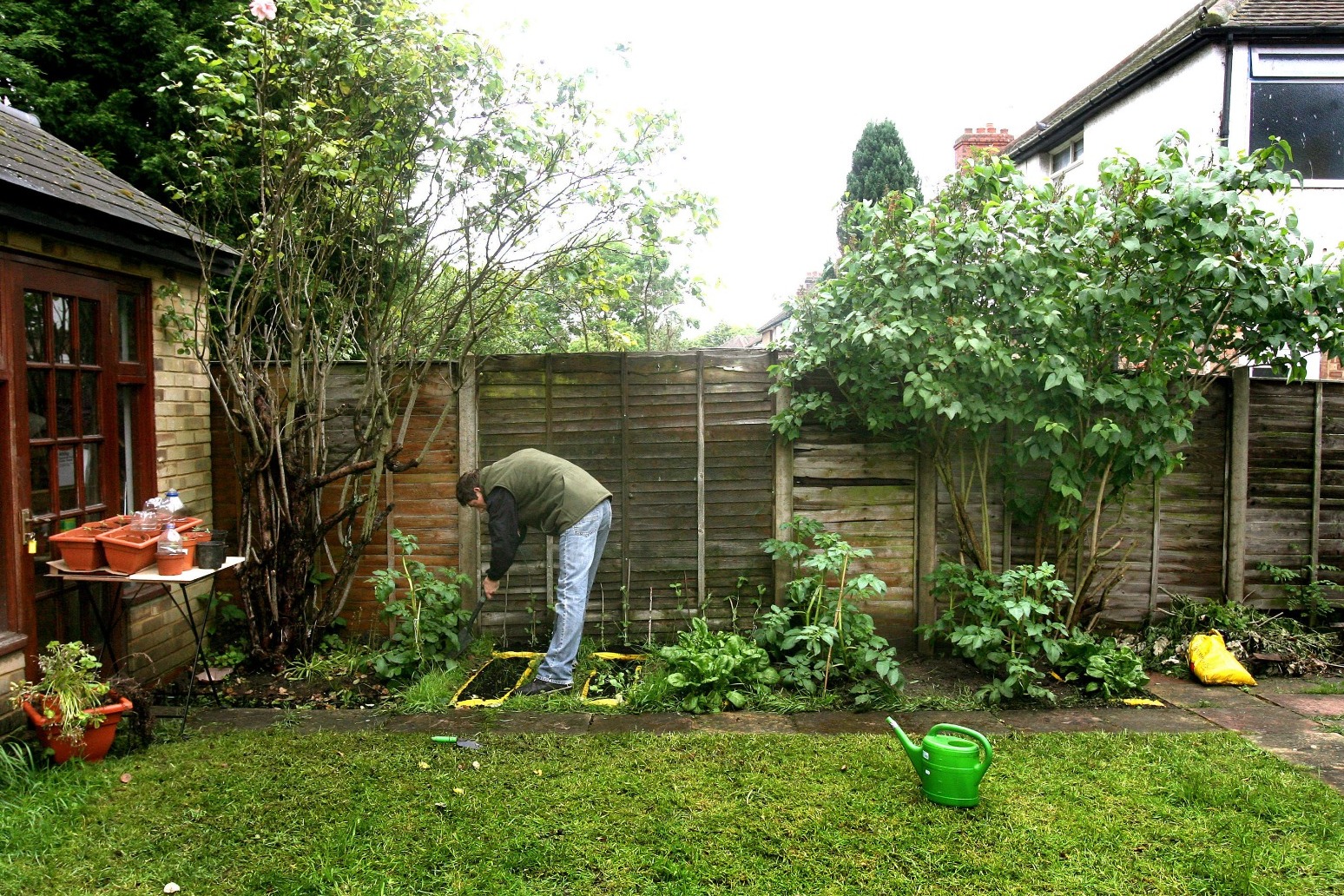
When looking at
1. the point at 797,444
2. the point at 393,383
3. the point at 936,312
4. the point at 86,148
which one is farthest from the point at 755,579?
the point at 86,148

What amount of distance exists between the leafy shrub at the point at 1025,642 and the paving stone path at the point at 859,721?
160mm

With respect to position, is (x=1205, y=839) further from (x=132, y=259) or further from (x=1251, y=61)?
(x=1251, y=61)

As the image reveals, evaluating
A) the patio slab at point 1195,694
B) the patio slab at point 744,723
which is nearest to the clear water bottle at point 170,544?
the patio slab at point 744,723

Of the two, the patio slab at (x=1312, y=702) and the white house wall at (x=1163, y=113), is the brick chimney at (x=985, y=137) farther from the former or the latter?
the patio slab at (x=1312, y=702)

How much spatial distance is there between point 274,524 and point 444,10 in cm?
337

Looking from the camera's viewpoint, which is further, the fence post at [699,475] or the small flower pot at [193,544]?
the fence post at [699,475]

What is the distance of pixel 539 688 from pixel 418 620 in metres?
0.91

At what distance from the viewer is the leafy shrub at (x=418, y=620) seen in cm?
514

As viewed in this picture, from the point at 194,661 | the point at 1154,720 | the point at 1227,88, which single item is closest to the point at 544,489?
the point at 194,661

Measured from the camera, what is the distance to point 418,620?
5227 mm

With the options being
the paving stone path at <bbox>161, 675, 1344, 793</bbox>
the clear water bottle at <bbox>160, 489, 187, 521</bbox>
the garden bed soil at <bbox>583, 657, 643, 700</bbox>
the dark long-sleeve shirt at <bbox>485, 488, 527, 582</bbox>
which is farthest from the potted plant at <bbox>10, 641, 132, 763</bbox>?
the garden bed soil at <bbox>583, 657, 643, 700</bbox>

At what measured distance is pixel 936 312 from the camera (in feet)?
16.5

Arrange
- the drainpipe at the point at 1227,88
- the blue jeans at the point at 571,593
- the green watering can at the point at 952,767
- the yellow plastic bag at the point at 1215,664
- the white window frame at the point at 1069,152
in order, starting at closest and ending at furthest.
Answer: the green watering can at the point at 952,767 < the blue jeans at the point at 571,593 < the yellow plastic bag at the point at 1215,664 < the drainpipe at the point at 1227,88 < the white window frame at the point at 1069,152

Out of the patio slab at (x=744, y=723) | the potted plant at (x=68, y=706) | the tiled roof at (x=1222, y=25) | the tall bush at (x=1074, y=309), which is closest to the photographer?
the potted plant at (x=68, y=706)
